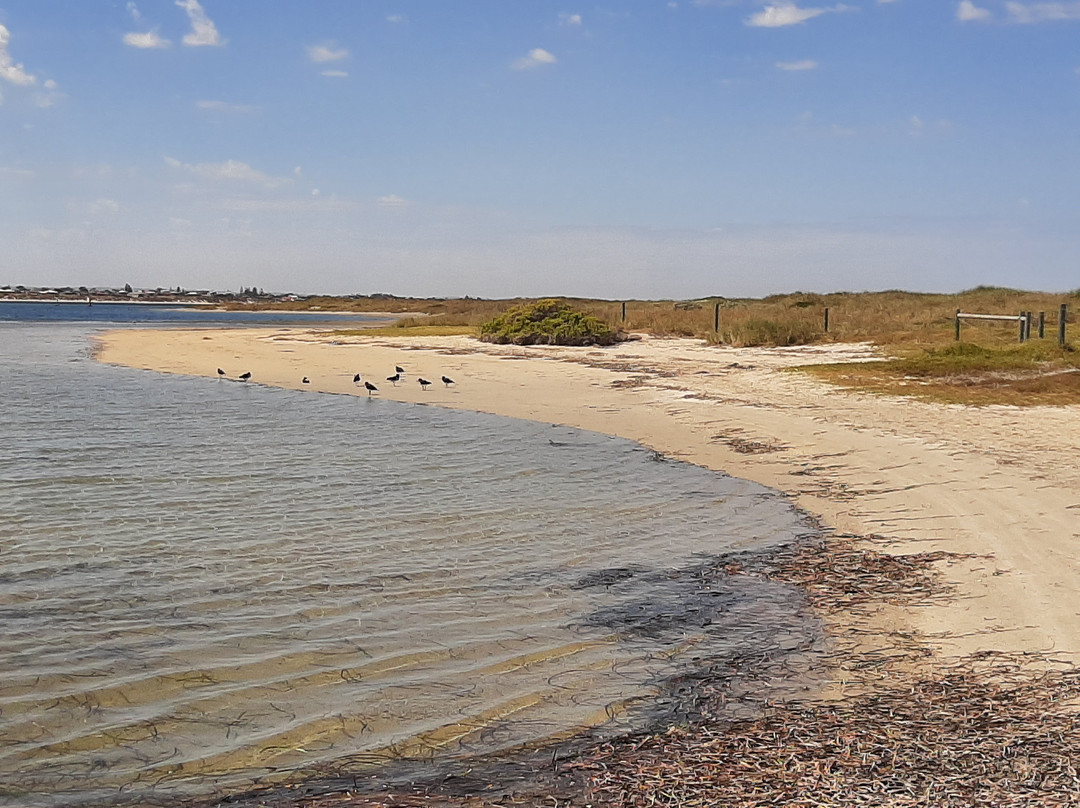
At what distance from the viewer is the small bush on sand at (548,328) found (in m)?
32.0

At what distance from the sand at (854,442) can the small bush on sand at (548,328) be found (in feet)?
11.6

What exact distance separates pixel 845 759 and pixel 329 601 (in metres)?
3.28

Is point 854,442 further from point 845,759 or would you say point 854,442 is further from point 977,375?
point 845,759

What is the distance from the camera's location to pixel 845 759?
3.64 m

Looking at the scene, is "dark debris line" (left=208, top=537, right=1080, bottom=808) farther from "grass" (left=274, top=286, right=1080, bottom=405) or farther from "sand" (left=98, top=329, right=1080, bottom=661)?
"grass" (left=274, top=286, right=1080, bottom=405)

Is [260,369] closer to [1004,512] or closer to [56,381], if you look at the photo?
[56,381]

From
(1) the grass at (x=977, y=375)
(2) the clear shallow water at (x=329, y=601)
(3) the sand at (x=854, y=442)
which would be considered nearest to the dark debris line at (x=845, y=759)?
(2) the clear shallow water at (x=329, y=601)

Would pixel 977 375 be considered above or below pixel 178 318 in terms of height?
below

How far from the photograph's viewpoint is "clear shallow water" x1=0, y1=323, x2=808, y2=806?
13.6 feet

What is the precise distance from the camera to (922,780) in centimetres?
344

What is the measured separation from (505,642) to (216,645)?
1.47 metres

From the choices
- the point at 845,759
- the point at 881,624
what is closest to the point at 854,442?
the point at 881,624

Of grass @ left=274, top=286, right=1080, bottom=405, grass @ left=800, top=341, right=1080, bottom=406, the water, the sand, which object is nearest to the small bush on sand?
grass @ left=274, top=286, right=1080, bottom=405

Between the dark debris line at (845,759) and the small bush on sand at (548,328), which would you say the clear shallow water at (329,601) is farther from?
the small bush on sand at (548,328)
